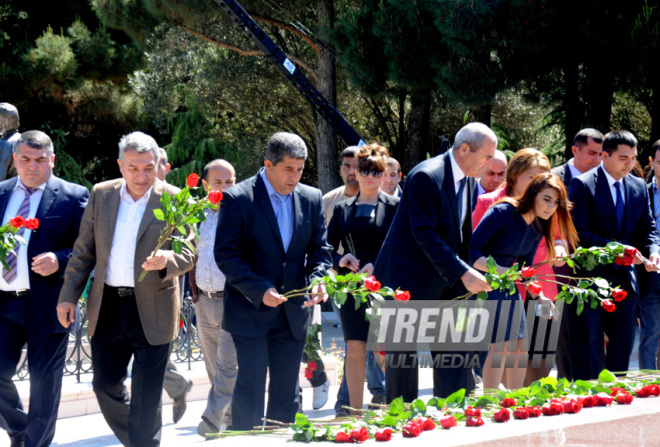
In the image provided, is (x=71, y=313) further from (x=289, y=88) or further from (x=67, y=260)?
(x=289, y=88)

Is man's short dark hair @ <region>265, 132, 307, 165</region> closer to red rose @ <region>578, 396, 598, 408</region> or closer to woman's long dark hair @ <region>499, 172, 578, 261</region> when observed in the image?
woman's long dark hair @ <region>499, 172, 578, 261</region>

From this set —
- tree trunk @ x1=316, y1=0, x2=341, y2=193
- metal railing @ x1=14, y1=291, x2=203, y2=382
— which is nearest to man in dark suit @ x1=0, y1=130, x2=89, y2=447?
metal railing @ x1=14, y1=291, x2=203, y2=382

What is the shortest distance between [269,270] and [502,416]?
76.9 inches

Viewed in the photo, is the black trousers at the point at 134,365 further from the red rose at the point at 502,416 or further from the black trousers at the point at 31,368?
the red rose at the point at 502,416

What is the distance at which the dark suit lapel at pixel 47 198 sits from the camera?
17.7ft

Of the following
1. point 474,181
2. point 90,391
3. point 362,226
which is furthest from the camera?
point 90,391

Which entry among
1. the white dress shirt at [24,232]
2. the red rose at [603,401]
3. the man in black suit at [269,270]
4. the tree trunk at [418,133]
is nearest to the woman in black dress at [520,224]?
the man in black suit at [269,270]

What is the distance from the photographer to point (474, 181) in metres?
5.36

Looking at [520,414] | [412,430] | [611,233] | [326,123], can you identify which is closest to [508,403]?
[520,414]

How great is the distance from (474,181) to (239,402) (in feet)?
6.69

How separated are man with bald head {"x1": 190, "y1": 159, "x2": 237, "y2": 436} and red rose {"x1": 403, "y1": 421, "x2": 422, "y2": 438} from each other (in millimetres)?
3038

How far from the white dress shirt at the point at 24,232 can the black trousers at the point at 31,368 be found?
3.2 inches

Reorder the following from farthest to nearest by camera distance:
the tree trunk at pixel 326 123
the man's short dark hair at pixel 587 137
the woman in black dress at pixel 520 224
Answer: the tree trunk at pixel 326 123, the man's short dark hair at pixel 587 137, the woman in black dress at pixel 520 224

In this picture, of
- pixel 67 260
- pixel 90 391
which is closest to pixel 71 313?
pixel 67 260
